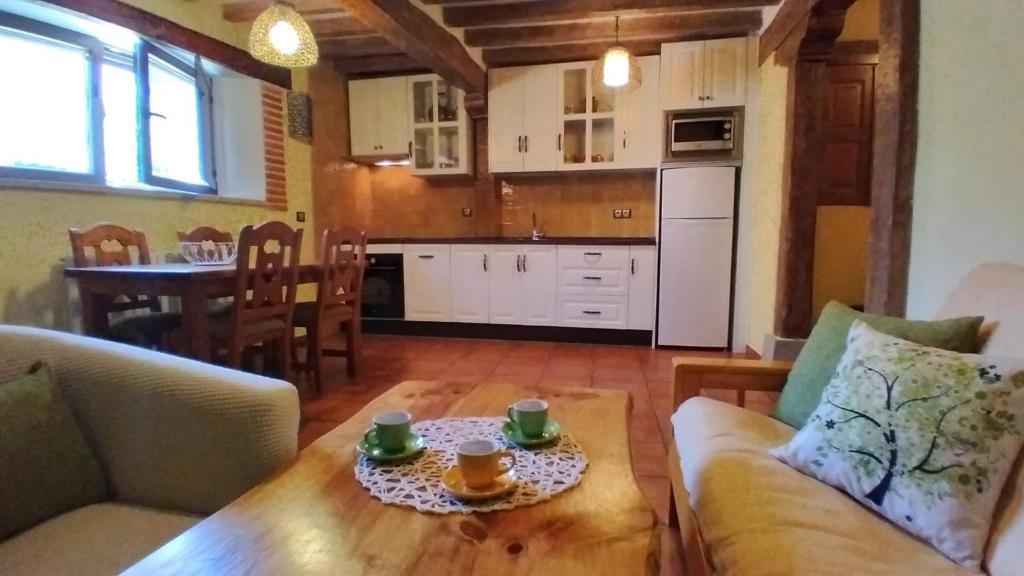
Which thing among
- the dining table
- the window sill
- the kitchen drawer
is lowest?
the kitchen drawer

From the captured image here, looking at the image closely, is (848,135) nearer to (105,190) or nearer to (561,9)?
(561,9)

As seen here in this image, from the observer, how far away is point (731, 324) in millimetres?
3977

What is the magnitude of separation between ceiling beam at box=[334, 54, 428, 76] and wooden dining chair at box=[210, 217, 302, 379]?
2.65 metres

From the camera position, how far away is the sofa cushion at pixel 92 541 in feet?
2.68

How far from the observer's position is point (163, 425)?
102cm

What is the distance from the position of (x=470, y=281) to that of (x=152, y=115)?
95.9 inches

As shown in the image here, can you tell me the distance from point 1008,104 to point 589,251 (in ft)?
9.47

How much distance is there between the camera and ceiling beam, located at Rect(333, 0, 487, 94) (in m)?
2.75

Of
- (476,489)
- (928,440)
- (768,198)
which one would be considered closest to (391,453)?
(476,489)

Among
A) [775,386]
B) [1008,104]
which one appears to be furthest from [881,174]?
[775,386]

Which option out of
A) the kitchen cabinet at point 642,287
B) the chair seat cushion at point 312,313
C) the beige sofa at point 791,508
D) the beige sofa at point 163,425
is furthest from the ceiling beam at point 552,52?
the beige sofa at point 163,425

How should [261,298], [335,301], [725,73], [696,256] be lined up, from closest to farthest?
[261,298], [335,301], [725,73], [696,256]

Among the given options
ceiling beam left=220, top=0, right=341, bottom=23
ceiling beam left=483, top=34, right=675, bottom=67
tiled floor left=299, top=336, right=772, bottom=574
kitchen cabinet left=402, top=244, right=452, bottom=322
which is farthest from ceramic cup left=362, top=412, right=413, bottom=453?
ceiling beam left=483, top=34, right=675, bottom=67

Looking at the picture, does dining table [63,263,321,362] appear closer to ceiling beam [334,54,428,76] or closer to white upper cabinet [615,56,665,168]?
ceiling beam [334,54,428,76]
